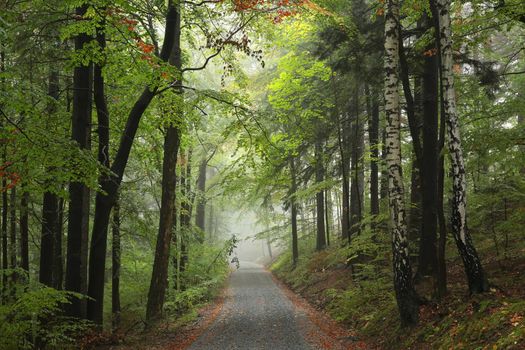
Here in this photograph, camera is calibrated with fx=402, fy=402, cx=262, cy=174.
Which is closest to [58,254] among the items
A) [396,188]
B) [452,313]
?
[396,188]

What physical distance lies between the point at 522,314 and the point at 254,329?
275 inches

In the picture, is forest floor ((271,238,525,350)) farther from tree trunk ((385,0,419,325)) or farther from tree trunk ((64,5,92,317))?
tree trunk ((64,5,92,317))

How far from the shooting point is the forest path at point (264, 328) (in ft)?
30.7

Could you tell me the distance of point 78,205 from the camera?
28.7 ft

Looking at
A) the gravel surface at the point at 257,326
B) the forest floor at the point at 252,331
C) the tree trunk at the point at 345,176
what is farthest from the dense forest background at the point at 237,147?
the gravel surface at the point at 257,326

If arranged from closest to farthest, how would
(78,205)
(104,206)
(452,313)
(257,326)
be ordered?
(452,313) < (78,205) < (104,206) < (257,326)

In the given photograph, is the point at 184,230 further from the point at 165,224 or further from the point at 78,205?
the point at 78,205

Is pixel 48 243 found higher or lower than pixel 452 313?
higher

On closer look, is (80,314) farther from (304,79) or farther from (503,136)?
(304,79)

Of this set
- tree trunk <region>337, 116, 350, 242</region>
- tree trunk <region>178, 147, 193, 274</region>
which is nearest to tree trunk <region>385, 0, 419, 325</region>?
tree trunk <region>337, 116, 350, 242</region>

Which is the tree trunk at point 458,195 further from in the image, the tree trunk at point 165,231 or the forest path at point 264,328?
the tree trunk at point 165,231

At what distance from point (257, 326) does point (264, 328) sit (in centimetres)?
41

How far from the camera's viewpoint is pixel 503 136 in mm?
8211

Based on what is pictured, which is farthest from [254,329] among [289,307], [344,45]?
[344,45]
